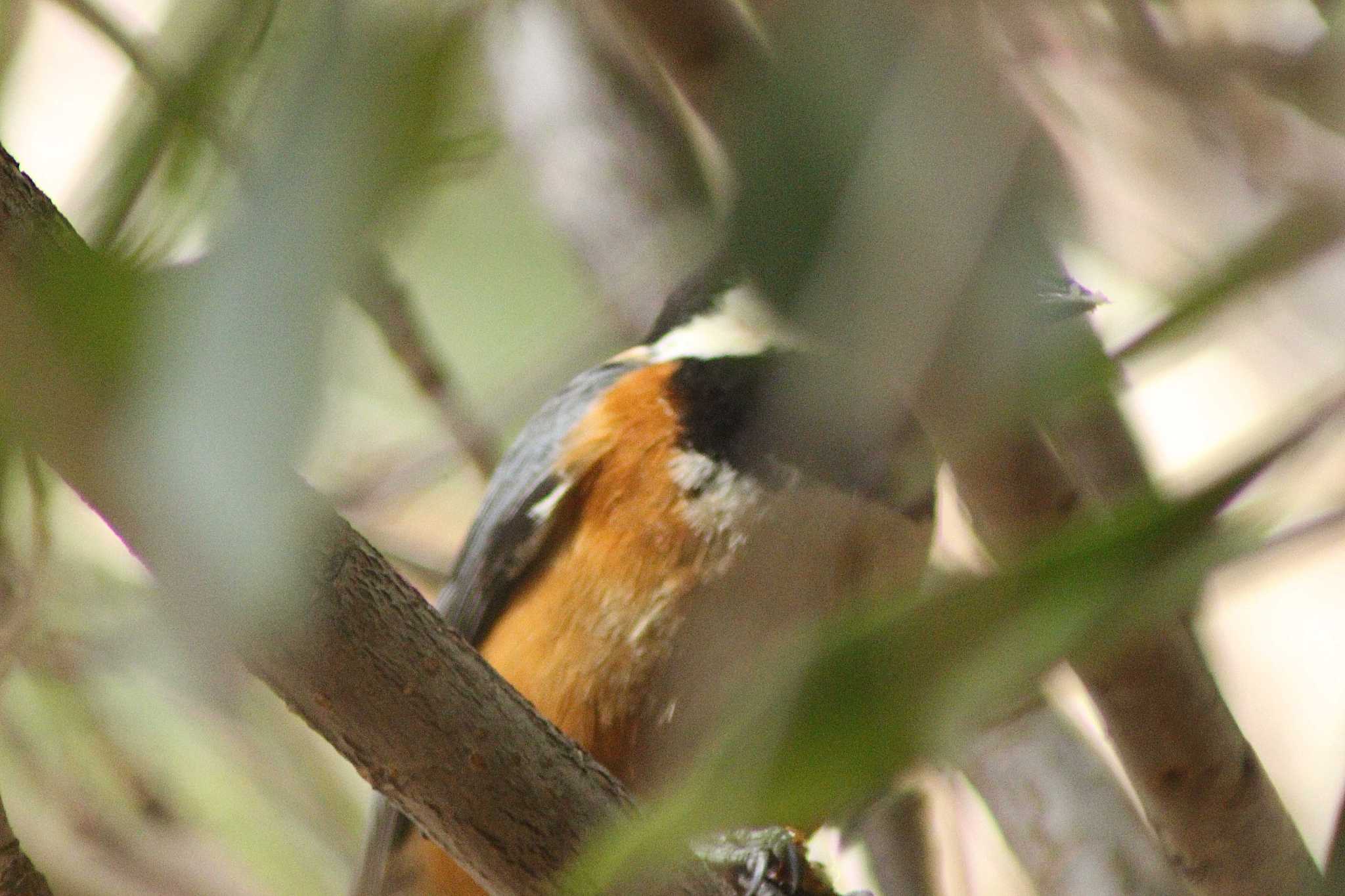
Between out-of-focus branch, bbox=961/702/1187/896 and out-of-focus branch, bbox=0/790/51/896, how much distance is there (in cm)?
105

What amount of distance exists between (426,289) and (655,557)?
40 centimetres

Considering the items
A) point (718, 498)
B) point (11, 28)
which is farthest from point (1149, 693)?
point (11, 28)

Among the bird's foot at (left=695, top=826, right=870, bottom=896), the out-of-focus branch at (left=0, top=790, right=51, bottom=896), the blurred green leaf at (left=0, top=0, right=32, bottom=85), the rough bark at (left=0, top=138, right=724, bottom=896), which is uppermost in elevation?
the blurred green leaf at (left=0, top=0, right=32, bottom=85)

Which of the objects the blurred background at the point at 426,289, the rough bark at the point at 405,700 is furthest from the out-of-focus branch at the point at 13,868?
the rough bark at the point at 405,700

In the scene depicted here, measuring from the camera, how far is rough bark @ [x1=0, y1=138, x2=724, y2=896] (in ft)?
2.59

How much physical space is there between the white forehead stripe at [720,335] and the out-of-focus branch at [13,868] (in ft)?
2.99

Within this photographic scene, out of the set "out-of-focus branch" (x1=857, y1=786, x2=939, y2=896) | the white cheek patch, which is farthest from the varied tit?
"out-of-focus branch" (x1=857, y1=786, x2=939, y2=896)

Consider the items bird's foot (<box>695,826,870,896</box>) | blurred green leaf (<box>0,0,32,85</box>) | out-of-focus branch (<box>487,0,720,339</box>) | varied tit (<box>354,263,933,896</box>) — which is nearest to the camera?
blurred green leaf (<box>0,0,32,85</box>)

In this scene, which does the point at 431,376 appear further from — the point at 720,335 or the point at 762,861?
the point at 762,861

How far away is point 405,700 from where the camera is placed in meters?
1.01

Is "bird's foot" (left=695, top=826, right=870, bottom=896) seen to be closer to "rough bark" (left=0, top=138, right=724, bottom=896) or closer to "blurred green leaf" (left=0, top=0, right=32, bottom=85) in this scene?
"rough bark" (left=0, top=138, right=724, bottom=896)

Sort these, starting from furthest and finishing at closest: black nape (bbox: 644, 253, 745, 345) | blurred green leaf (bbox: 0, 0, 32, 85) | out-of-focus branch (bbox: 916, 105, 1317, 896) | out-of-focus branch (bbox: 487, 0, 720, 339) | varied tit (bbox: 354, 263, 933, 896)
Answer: out-of-focus branch (bbox: 487, 0, 720, 339), black nape (bbox: 644, 253, 745, 345), varied tit (bbox: 354, 263, 933, 896), out-of-focus branch (bbox: 916, 105, 1317, 896), blurred green leaf (bbox: 0, 0, 32, 85)

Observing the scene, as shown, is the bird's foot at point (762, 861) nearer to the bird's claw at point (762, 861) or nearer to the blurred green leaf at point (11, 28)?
the bird's claw at point (762, 861)

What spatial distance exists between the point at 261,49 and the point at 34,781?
178cm
